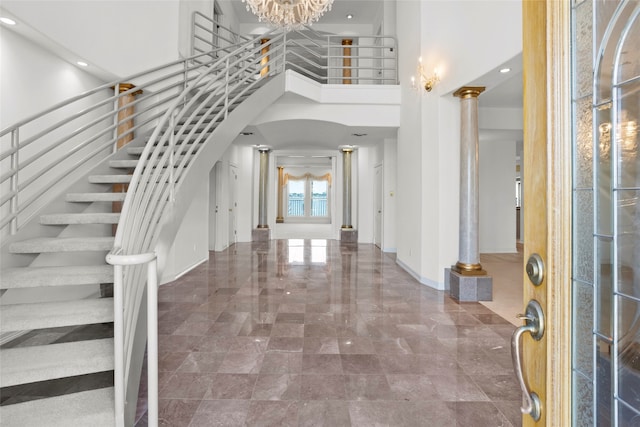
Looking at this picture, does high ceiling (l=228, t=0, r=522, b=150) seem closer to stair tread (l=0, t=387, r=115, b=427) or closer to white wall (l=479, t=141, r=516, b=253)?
white wall (l=479, t=141, r=516, b=253)

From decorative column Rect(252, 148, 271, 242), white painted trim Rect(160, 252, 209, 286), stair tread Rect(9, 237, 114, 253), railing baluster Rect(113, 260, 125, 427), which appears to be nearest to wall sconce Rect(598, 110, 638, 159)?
railing baluster Rect(113, 260, 125, 427)

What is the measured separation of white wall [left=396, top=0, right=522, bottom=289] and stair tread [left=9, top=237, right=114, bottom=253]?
383cm

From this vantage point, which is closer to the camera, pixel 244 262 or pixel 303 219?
pixel 244 262

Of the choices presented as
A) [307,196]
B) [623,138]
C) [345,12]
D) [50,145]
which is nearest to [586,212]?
[623,138]

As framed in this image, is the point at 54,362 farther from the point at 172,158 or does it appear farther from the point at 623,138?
the point at 623,138

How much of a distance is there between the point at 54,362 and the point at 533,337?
81.6 inches

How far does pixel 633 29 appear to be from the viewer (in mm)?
626

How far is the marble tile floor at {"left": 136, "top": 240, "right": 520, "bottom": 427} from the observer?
1899 mm

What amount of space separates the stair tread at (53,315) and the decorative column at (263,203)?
→ 785cm

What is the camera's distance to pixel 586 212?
709 millimetres

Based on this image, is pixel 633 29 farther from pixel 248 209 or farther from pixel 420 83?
pixel 248 209

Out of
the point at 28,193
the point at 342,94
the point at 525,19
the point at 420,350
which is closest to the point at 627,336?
the point at 525,19

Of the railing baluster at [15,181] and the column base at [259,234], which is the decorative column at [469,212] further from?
the column base at [259,234]

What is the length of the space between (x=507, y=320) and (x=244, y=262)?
467 centimetres
